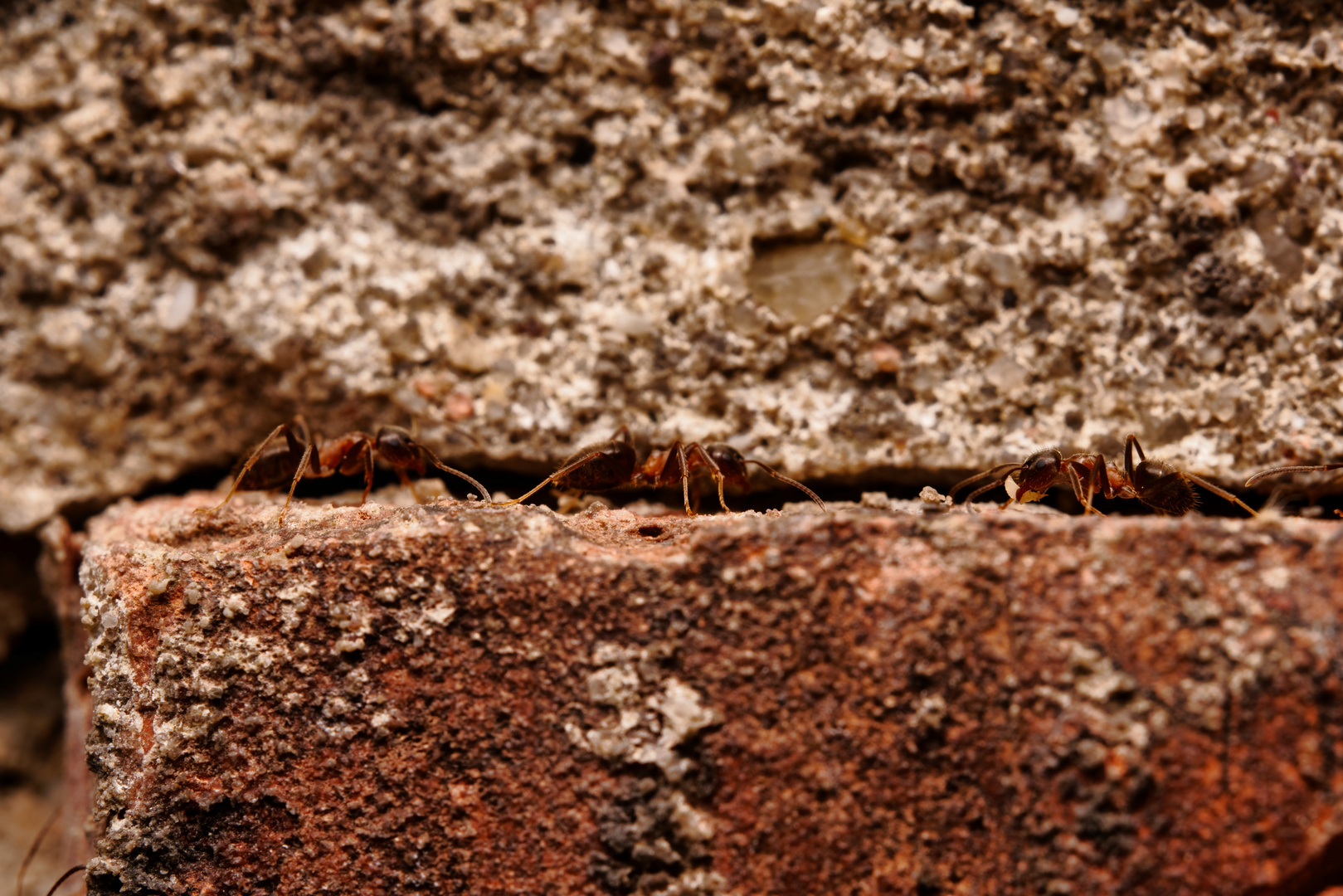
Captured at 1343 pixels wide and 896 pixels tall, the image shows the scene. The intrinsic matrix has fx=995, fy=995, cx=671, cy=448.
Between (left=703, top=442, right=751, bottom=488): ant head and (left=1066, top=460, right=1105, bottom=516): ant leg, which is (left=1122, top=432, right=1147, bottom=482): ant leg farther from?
(left=703, top=442, right=751, bottom=488): ant head

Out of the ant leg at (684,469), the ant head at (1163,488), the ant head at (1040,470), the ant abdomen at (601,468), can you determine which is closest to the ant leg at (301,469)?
the ant abdomen at (601,468)

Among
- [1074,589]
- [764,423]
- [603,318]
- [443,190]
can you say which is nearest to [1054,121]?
[764,423]

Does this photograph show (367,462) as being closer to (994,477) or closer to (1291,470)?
(994,477)

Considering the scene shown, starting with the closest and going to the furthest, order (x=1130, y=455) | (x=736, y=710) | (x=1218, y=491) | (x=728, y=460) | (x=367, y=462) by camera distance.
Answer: (x=736, y=710)
(x=1218, y=491)
(x=1130, y=455)
(x=728, y=460)
(x=367, y=462)

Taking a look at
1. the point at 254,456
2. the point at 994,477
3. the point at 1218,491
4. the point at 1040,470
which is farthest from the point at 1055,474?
the point at 254,456

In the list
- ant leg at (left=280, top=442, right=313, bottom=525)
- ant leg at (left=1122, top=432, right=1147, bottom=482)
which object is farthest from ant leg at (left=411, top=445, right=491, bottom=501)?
ant leg at (left=1122, top=432, right=1147, bottom=482)

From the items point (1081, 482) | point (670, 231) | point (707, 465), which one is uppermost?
point (670, 231)
